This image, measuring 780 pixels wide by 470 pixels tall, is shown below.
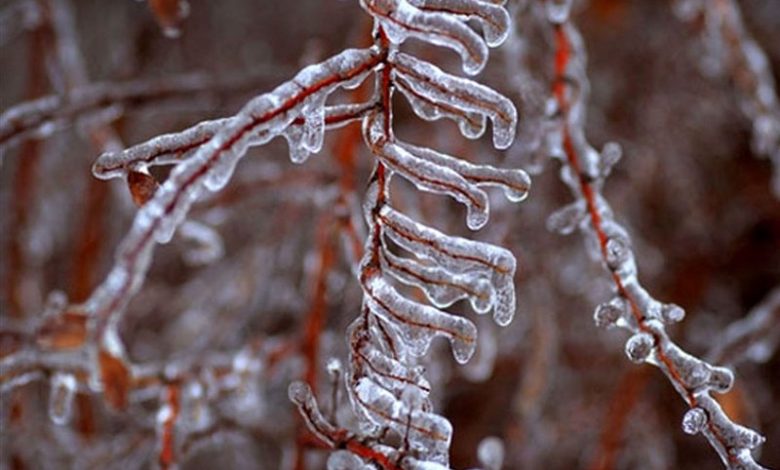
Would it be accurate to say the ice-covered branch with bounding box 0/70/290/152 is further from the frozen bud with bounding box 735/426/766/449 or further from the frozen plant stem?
the frozen bud with bounding box 735/426/766/449

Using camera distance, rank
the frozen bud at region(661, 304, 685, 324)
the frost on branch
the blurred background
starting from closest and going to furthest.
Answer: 1. the frost on branch
2. the frozen bud at region(661, 304, 685, 324)
3. the blurred background

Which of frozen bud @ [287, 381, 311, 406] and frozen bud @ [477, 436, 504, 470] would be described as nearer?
frozen bud @ [287, 381, 311, 406]

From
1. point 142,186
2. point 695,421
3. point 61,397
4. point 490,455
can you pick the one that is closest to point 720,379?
point 695,421

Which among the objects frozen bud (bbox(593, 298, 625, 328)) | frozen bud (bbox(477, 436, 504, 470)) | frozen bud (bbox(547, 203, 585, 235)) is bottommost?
frozen bud (bbox(477, 436, 504, 470))

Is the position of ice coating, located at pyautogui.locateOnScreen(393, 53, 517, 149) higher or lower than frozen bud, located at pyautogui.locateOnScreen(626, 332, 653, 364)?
higher

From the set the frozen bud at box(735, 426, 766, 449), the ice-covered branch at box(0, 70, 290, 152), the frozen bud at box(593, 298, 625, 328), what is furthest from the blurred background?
the frozen bud at box(735, 426, 766, 449)

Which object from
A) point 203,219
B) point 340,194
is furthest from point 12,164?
point 340,194

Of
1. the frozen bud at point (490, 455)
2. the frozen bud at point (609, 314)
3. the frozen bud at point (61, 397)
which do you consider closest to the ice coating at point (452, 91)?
the frozen bud at point (609, 314)
